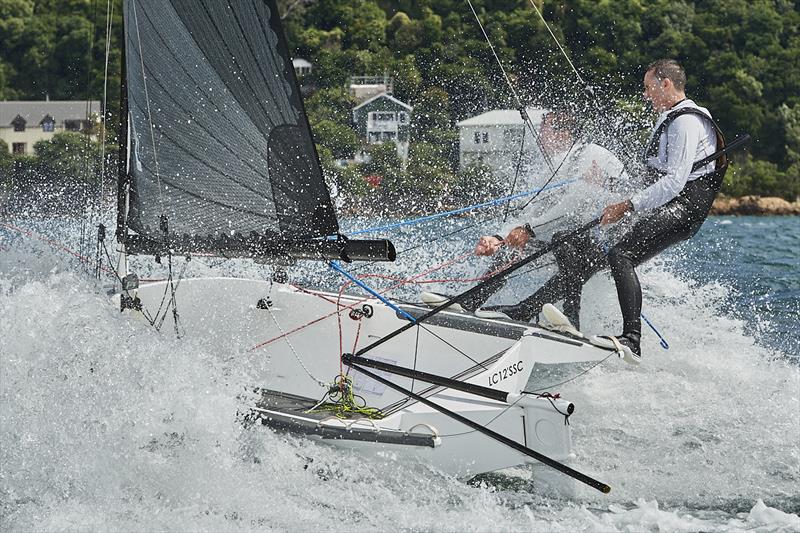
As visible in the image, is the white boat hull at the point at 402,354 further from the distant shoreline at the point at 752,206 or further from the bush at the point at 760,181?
the bush at the point at 760,181

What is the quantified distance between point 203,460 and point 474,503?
3.91 ft

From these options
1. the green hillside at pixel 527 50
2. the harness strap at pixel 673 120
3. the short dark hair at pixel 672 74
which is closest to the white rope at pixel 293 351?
the harness strap at pixel 673 120

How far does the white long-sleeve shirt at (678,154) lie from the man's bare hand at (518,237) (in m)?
0.78

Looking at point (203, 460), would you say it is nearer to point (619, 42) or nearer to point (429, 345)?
point (429, 345)

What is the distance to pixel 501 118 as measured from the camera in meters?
26.1

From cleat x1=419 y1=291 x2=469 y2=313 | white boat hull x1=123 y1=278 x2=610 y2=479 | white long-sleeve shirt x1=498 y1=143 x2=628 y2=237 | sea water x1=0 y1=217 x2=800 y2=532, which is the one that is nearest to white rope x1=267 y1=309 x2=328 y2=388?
white boat hull x1=123 y1=278 x2=610 y2=479

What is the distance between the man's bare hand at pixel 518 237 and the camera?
6027 millimetres

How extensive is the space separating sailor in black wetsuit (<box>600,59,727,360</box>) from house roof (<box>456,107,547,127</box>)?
981cm

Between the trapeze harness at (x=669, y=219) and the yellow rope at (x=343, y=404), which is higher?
the trapeze harness at (x=669, y=219)

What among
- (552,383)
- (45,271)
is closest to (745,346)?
Answer: (552,383)

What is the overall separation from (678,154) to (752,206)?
3095 centimetres

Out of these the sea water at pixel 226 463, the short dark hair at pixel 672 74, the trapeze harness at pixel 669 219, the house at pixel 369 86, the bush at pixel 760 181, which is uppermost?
the short dark hair at pixel 672 74

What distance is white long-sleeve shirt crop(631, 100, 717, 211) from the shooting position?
5.36 m

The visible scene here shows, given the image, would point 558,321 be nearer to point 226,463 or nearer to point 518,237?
point 518,237
